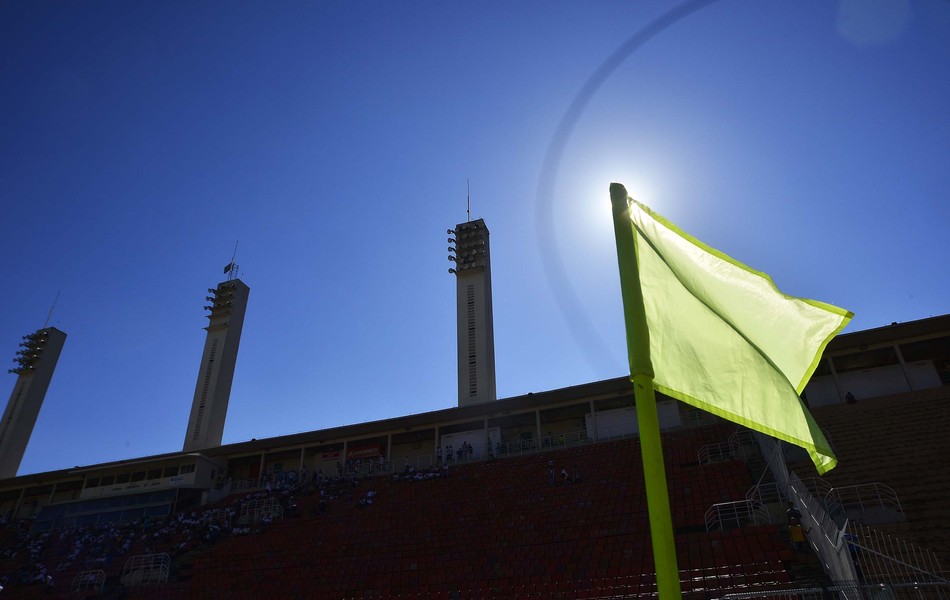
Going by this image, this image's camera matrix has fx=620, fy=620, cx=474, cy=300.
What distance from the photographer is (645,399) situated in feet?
10.1

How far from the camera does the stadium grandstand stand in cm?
1311

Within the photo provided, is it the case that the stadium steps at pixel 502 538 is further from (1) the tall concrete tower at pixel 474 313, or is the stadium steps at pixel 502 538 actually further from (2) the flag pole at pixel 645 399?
(2) the flag pole at pixel 645 399

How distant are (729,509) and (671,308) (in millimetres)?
14802

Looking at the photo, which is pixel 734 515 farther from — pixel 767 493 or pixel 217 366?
pixel 217 366

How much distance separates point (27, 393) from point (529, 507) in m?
49.1

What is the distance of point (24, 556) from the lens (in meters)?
29.7

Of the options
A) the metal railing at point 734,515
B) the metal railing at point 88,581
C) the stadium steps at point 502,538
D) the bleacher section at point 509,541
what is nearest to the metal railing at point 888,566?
the bleacher section at point 509,541

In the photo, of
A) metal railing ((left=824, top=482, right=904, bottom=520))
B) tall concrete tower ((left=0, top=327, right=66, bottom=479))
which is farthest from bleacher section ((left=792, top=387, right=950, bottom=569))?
tall concrete tower ((left=0, top=327, right=66, bottom=479))

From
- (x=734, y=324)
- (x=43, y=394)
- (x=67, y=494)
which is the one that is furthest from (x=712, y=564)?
(x=43, y=394)

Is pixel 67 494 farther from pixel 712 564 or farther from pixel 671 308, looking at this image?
pixel 671 308

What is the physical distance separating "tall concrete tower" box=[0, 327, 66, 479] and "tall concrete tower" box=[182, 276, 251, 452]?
1796cm

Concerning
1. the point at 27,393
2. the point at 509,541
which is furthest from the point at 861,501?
the point at 27,393

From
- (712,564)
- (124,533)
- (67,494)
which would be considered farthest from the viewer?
(67,494)

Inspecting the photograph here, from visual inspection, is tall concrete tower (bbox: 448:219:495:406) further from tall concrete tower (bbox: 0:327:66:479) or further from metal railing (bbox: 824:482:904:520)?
tall concrete tower (bbox: 0:327:66:479)
